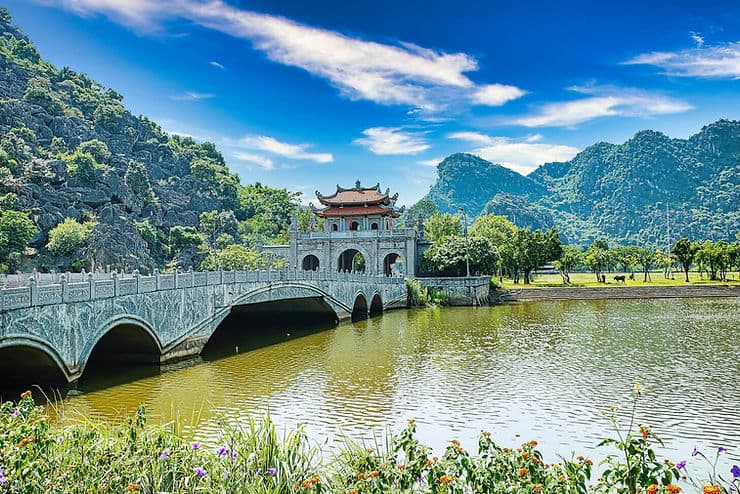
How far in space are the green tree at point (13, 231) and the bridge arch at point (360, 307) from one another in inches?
1120

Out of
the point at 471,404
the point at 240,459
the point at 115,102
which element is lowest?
the point at 471,404

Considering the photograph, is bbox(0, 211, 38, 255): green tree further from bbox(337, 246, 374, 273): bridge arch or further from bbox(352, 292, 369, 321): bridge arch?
bbox(352, 292, 369, 321): bridge arch

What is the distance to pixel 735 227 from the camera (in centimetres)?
13538

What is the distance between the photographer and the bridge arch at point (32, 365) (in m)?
13.7

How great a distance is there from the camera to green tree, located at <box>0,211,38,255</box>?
44750mm

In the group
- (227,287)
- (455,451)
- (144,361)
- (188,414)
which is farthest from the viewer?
(227,287)

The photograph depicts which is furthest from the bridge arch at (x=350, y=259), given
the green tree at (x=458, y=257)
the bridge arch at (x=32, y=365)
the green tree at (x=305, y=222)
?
the bridge arch at (x=32, y=365)

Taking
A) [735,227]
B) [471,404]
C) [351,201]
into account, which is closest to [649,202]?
[735,227]

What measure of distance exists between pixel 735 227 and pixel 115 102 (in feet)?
445

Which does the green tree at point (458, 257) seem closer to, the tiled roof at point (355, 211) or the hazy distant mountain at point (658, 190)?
the tiled roof at point (355, 211)

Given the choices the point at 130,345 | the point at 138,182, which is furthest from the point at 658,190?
the point at 130,345

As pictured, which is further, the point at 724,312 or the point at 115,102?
the point at 115,102

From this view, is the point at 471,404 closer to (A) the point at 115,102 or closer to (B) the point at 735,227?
(A) the point at 115,102

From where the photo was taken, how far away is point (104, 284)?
15906 mm
